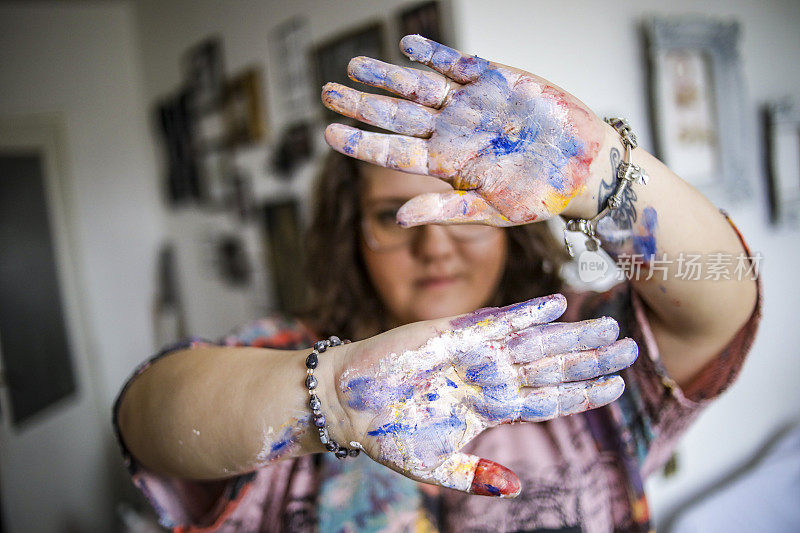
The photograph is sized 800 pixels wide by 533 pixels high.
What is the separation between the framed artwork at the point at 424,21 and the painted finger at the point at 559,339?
0.70 metres

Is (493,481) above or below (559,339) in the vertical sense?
below

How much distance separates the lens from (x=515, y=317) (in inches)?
15.6

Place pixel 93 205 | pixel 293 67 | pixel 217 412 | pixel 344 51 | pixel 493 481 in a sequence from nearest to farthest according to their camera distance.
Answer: pixel 493 481 < pixel 217 412 < pixel 344 51 < pixel 293 67 < pixel 93 205

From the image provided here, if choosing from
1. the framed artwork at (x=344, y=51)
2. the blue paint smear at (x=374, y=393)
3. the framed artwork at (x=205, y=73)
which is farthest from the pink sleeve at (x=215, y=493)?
the framed artwork at (x=205, y=73)

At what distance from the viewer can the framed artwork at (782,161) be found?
2.70 feet

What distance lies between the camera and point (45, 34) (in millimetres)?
1938

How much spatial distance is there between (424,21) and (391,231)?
54cm

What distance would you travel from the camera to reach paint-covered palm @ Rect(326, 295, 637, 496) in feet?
1.30

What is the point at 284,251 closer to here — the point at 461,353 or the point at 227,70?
the point at 227,70

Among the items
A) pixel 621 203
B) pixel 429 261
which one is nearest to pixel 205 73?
pixel 429 261

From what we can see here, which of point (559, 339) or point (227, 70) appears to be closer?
point (559, 339)

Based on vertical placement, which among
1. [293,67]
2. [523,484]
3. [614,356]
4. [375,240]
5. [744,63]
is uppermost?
[293,67]

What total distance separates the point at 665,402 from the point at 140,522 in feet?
5.89

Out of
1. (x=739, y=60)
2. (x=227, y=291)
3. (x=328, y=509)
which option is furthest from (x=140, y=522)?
(x=739, y=60)
